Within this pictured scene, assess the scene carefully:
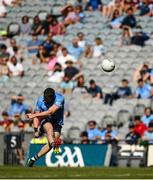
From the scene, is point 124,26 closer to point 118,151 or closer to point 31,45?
point 31,45

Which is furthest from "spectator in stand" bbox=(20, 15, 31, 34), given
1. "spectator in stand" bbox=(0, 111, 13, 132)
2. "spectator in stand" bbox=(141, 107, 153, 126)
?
"spectator in stand" bbox=(141, 107, 153, 126)

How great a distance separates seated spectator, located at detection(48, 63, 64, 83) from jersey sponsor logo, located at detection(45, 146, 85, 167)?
4925 mm

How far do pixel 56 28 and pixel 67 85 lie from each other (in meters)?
3.48

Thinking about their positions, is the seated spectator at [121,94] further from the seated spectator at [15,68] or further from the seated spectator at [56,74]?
the seated spectator at [15,68]

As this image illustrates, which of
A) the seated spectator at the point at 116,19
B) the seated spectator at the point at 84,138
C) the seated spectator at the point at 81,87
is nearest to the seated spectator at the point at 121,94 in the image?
the seated spectator at the point at 81,87

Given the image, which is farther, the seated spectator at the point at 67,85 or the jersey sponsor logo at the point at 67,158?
the seated spectator at the point at 67,85

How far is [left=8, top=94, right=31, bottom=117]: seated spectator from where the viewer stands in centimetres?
2530

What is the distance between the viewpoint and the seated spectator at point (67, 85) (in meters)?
25.5

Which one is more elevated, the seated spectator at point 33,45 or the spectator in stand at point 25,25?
the spectator in stand at point 25,25

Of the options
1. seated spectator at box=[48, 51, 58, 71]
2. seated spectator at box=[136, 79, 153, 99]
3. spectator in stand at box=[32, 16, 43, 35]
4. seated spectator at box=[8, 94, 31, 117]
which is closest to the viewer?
seated spectator at box=[136, 79, 153, 99]

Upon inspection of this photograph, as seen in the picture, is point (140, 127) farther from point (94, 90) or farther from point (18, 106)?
point (18, 106)

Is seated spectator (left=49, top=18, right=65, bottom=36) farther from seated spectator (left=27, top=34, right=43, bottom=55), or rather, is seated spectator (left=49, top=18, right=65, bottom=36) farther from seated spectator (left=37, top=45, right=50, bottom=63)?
seated spectator (left=37, top=45, right=50, bottom=63)

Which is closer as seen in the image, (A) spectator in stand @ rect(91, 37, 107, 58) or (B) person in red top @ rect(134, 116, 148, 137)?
(B) person in red top @ rect(134, 116, 148, 137)

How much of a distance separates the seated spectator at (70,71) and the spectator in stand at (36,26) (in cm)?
309
